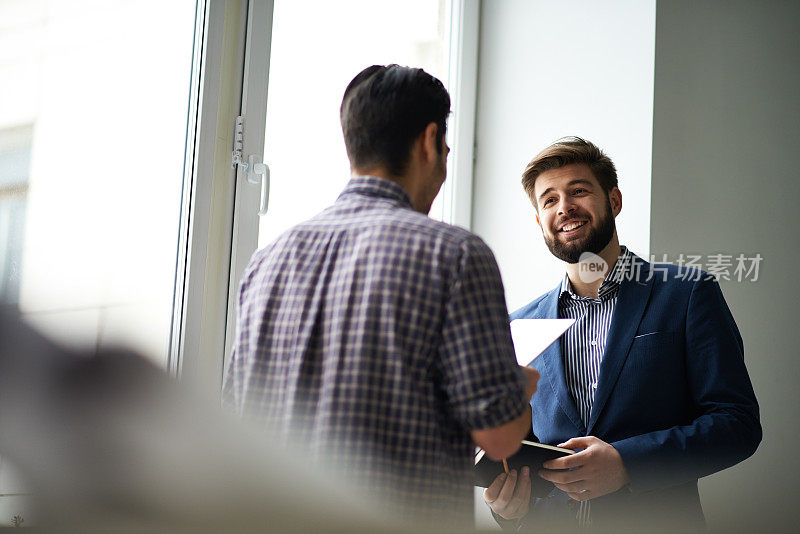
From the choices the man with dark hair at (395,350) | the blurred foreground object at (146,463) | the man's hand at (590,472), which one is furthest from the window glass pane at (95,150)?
the blurred foreground object at (146,463)

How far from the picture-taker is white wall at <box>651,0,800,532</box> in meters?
2.74

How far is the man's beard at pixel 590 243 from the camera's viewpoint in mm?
2045

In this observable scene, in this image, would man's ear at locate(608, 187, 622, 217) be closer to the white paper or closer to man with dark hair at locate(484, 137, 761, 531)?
man with dark hair at locate(484, 137, 761, 531)

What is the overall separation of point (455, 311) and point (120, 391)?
2.33 ft

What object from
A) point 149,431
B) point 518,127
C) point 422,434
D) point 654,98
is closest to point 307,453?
point 149,431

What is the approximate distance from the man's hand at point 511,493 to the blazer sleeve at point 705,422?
0.22 m

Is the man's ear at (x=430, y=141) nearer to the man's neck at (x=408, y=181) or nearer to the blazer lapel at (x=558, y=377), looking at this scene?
the man's neck at (x=408, y=181)

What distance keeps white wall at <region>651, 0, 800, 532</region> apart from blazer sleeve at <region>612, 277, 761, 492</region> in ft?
3.20

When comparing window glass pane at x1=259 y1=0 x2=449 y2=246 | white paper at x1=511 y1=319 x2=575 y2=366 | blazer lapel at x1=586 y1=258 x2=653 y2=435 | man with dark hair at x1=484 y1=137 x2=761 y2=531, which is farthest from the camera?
window glass pane at x1=259 y1=0 x2=449 y2=246

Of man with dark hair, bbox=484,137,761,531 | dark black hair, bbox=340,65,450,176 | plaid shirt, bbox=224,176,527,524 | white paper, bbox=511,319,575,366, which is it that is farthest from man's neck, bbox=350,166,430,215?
man with dark hair, bbox=484,137,761,531

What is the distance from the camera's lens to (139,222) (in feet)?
5.97

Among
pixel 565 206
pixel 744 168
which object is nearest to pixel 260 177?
pixel 565 206

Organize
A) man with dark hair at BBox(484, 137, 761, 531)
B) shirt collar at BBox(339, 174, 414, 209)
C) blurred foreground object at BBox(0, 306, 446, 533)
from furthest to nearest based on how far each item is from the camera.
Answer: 1. man with dark hair at BBox(484, 137, 761, 531)
2. shirt collar at BBox(339, 174, 414, 209)
3. blurred foreground object at BBox(0, 306, 446, 533)

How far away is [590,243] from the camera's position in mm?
2047
